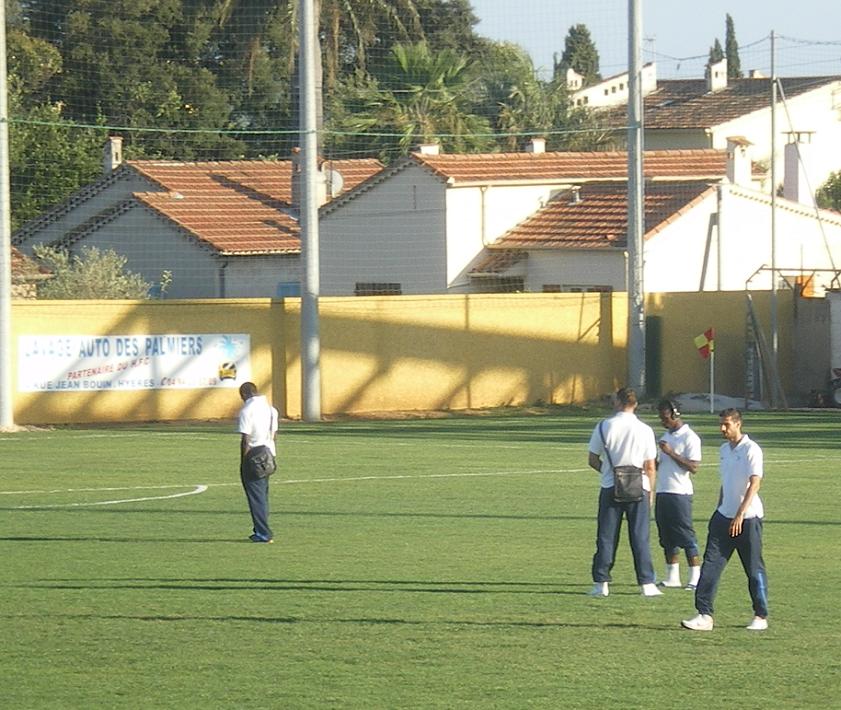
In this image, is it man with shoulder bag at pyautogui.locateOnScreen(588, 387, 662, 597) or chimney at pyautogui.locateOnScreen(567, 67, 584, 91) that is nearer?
man with shoulder bag at pyautogui.locateOnScreen(588, 387, 662, 597)

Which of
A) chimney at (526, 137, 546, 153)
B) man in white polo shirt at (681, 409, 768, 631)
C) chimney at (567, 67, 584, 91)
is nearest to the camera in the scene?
man in white polo shirt at (681, 409, 768, 631)

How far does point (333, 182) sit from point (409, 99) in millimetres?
Result: 8446

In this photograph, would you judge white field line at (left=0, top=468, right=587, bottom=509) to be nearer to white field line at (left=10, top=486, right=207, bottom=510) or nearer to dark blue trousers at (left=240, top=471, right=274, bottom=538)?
white field line at (left=10, top=486, right=207, bottom=510)

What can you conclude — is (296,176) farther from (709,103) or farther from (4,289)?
(709,103)

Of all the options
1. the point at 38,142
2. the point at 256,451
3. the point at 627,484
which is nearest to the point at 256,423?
the point at 256,451

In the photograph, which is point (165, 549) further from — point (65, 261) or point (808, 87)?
point (808, 87)

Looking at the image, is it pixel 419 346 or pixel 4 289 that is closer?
pixel 4 289

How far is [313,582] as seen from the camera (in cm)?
1476

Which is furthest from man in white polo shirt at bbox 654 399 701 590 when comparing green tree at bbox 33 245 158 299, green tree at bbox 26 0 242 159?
green tree at bbox 26 0 242 159

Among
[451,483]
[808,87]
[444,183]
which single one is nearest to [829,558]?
[451,483]

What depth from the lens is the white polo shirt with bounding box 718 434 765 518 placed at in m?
12.0

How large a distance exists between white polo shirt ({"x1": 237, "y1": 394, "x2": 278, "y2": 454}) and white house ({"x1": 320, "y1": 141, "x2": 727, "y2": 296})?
31.1 meters

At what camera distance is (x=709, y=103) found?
7856 cm

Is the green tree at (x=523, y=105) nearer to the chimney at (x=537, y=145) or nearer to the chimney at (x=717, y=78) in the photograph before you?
the chimney at (x=537, y=145)
